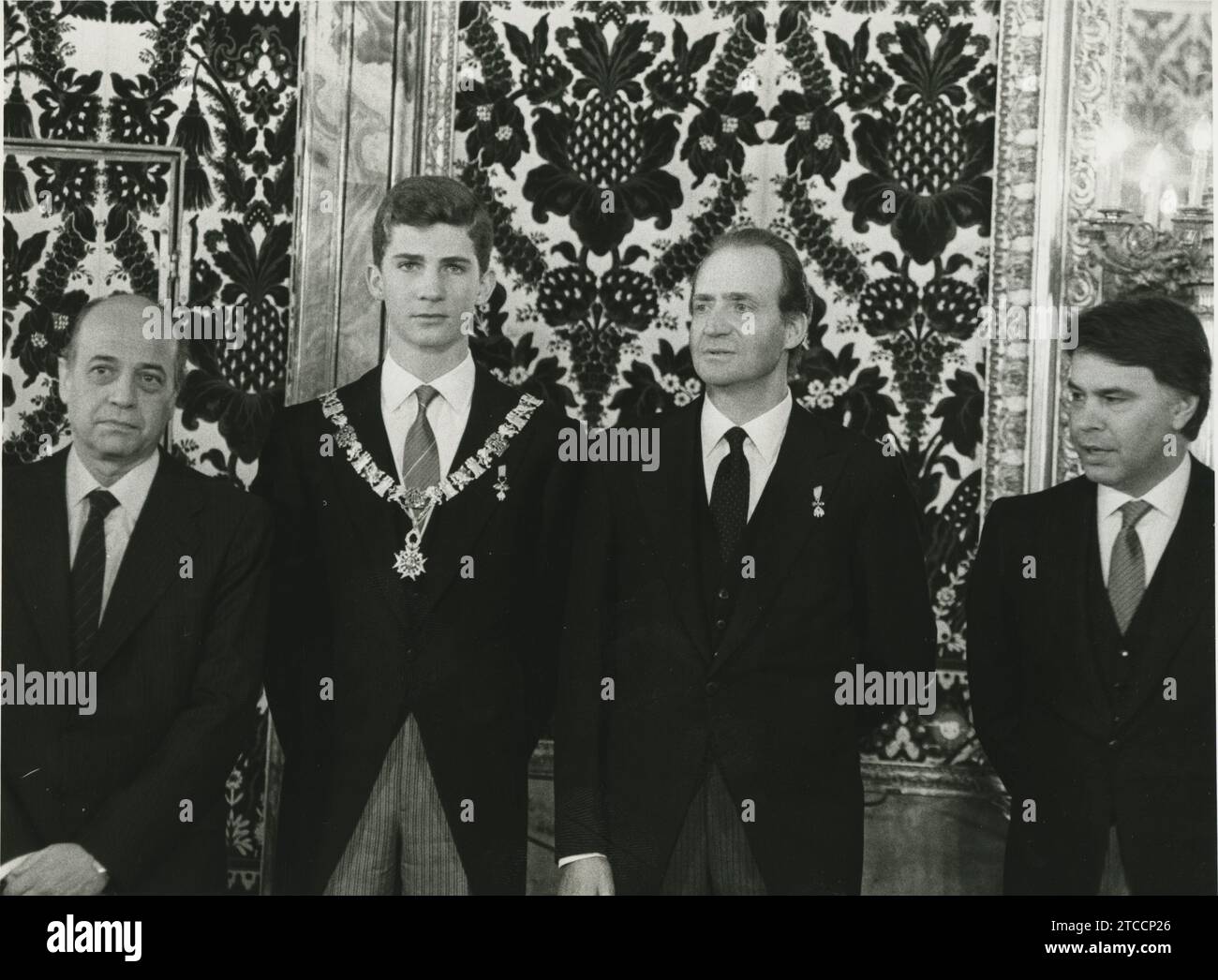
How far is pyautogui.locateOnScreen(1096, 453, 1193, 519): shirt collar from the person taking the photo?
9.40 feet

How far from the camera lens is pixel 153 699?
276 centimetres

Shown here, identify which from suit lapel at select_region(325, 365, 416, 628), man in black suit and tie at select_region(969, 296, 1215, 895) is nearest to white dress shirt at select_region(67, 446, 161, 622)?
Answer: suit lapel at select_region(325, 365, 416, 628)

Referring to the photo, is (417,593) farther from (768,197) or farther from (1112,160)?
(1112,160)

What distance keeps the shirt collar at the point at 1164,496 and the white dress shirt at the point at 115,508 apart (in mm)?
1827

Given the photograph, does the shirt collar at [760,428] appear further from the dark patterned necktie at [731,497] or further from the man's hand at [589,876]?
the man's hand at [589,876]

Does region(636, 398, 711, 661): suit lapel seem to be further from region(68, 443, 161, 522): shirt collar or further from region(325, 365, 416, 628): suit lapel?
region(68, 443, 161, 522): shirt collar

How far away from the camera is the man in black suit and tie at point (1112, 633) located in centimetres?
278

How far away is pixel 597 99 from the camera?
3.01m

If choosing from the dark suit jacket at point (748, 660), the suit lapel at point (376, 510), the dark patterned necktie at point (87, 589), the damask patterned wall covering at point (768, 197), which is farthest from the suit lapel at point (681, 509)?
the dark patterned necktie at point (87, 589)

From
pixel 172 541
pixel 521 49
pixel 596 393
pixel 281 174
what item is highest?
pixel 521 49

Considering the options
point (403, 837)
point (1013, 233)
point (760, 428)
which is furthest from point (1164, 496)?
point (403, 837)

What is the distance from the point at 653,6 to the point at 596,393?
0.79 m

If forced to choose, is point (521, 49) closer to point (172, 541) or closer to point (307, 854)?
point (172, 541)
